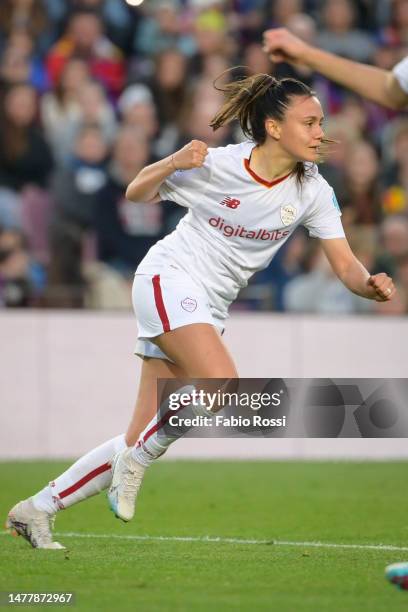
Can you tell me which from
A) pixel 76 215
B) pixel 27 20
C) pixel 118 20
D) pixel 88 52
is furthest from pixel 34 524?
pixel 118 20

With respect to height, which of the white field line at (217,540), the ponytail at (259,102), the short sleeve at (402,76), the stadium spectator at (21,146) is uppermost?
the short sleeve at (402,76)

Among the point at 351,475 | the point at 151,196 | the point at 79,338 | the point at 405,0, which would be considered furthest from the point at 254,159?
the point at 405,0

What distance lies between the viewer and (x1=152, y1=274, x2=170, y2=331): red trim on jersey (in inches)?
274

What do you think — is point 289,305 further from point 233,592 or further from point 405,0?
point 233,592

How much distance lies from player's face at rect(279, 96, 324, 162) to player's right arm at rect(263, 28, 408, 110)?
158cm

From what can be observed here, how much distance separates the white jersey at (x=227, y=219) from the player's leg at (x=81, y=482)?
49cm

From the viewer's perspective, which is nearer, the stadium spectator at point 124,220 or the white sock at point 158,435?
the white sock at point 158,435

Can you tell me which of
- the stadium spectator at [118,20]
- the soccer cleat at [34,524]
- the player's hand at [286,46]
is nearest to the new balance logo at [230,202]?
the player's hand at [286,46]

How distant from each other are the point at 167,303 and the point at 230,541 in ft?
5.54

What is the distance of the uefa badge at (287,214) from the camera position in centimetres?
712

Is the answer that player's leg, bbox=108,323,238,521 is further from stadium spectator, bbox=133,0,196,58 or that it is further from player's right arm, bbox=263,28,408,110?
stadium spectator, bbox=133,0,196,58

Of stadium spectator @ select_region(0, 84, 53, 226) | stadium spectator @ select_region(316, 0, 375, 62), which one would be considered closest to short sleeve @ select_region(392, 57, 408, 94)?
stadium spectator @ select_region(0, 84, 53, 226)

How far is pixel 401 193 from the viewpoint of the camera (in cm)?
1440

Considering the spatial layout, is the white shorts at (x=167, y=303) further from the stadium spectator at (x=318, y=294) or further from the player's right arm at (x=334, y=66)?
the stadium spectator at (x=318, y=294)
